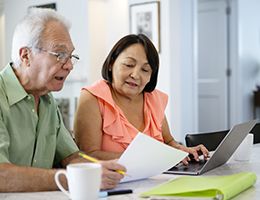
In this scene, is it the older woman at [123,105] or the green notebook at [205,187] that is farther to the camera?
the older woman at [123,105]

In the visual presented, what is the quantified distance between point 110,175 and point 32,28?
0.55m

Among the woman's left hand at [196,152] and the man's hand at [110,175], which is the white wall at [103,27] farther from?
the man's hand at [110,175]

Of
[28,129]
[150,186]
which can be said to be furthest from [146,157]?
[28,129]

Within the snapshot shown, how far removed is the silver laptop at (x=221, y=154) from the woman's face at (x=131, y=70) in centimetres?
43

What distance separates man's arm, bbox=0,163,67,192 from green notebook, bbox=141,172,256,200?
0.27m

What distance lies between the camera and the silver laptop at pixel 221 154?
4.61 feet

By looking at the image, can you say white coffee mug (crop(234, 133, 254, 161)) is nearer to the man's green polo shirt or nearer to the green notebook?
the green notebook

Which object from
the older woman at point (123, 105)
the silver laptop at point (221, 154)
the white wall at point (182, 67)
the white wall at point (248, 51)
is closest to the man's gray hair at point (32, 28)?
the older woman at point (123, 105)

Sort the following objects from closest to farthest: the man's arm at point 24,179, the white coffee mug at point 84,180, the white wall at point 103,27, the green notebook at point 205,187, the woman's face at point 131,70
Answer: the white coffee mug at point 84,180
the green notebook at point 205,187
the man's arm at point 24,179
the woman's face at point 131,70
the white wall at point 103,27

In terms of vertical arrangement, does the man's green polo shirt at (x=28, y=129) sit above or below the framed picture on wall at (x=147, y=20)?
below

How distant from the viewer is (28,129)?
1.41 meters

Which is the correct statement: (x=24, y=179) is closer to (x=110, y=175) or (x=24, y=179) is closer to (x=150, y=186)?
(x=110, y=175)

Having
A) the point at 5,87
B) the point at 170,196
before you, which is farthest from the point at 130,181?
the point at 5,87

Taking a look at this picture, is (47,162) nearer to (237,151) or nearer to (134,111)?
(134,111)
